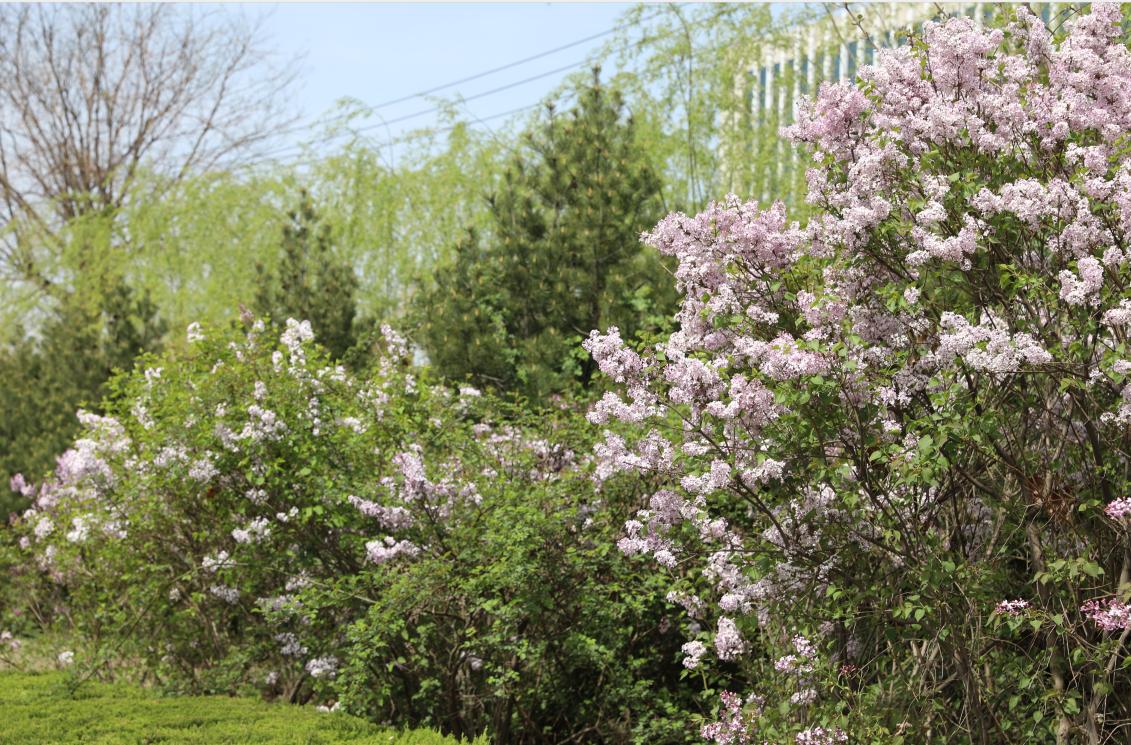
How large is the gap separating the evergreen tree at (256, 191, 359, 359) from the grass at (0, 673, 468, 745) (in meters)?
4.92

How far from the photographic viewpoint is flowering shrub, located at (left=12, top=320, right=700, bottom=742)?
597 centimetres

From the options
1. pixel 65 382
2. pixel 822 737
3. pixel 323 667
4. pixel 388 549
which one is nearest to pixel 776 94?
pixel 65 382

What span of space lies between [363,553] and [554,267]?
144 inches

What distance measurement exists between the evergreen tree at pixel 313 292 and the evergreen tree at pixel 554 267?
5.84 feet

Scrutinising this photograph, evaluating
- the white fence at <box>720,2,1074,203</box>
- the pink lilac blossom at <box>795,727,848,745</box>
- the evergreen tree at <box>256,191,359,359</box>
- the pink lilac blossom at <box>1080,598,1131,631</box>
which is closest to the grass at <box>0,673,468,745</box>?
the pink lilac blossom at <box>795,727,848,745</box>

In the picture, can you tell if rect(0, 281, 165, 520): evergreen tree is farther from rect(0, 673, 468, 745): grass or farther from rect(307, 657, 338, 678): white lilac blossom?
rect(307, 657, 338, 678): white lilac blossom

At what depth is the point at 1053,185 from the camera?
3900 mm

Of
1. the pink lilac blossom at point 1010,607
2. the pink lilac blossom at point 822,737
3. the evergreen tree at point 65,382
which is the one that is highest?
the pink lilac blossom at point 1010,607

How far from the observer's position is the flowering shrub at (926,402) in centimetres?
395

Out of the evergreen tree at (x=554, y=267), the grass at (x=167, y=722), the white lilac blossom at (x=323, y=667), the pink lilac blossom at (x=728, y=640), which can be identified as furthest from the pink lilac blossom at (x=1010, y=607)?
the evergreen tree at (x=554, y=267)

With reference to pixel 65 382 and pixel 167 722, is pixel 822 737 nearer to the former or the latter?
pixel 167 722

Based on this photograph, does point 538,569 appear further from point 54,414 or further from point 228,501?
point 54,414

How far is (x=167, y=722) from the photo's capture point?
235 inches

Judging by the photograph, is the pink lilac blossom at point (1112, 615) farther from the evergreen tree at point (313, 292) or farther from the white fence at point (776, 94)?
the white fence at point (776, 94)
